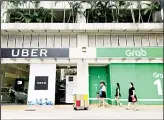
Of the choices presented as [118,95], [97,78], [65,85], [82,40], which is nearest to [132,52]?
[97,78]

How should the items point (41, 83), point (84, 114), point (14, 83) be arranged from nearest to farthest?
point (84, 114) → point (41, 83) → point (14, 83)

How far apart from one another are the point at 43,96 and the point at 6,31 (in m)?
5.63

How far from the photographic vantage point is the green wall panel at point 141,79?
623 inches

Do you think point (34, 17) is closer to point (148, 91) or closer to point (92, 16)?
point (92, 16)

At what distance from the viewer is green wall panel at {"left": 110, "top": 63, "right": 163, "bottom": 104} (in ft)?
51.9

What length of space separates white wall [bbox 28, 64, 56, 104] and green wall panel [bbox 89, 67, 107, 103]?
2.86m

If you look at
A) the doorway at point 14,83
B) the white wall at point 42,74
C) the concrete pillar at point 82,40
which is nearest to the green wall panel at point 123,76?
the concrete pillar at point 82,40

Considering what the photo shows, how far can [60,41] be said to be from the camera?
1691cm

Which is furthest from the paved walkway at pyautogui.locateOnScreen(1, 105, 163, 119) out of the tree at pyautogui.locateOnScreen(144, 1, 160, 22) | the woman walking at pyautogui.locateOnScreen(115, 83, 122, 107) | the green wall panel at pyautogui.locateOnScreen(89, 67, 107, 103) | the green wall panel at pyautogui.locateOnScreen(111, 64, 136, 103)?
the tree at pyautogui.locateOnScreen(144, 1, 160, 22)

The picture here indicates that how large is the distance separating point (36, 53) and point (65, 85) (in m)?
3.29

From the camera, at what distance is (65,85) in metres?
17.0

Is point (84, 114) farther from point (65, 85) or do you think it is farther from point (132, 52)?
point (132, 52)

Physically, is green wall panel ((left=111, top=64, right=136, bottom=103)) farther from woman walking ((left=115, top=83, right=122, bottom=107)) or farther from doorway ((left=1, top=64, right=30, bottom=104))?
doorway ((left=1, top=64, right=30, bottom=104))

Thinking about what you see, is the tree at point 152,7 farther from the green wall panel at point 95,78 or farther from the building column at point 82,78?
the building column at point 82,78
